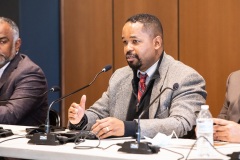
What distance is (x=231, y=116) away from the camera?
352 centimetres

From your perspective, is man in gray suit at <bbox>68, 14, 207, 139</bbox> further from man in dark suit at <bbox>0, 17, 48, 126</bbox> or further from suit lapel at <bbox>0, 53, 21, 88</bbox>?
suit lapel at <bbox>0, 53, 21, 88</bbox>

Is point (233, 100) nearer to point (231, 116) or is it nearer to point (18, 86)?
point (231, 116)

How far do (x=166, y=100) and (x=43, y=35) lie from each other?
3.46 m

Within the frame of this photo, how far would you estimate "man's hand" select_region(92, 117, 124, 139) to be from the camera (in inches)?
120

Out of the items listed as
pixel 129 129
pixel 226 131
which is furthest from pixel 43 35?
pixel 226 131

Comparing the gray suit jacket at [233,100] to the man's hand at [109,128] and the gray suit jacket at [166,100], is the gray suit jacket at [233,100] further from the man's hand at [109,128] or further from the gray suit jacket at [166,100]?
the man's hand at [109,128]

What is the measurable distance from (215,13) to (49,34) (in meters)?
2.17

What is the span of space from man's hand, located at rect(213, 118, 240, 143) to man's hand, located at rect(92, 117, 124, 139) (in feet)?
1.80

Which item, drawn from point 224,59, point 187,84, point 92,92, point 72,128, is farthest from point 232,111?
point 92,92

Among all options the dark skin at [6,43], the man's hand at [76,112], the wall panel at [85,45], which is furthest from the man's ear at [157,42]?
the wall panel at [85,45]

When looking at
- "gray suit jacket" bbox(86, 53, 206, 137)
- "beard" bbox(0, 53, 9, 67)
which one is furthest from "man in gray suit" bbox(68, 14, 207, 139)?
"beard" bbox(0, 53, 9, 67)

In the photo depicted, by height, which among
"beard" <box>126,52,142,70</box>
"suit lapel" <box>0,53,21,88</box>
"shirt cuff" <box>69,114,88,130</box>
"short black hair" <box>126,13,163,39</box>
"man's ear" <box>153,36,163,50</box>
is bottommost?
"shirt cuff" <box>69,114,88,130</box>

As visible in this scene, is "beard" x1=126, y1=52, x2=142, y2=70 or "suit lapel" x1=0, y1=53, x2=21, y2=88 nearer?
"beard" x1=126, y1=52, x2=142, y2=70

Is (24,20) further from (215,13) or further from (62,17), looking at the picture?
(215,13)
